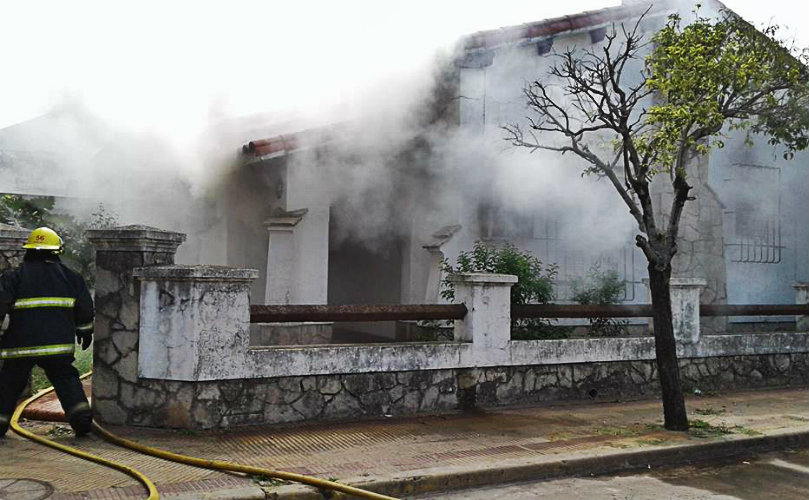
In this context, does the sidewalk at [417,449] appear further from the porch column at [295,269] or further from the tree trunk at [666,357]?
the porch column at [295,269]

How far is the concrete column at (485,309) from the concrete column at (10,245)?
4.31 meters

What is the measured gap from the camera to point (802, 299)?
10.8 m

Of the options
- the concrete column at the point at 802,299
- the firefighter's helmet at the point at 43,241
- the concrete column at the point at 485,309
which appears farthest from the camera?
the concrete column at the point at 802,299

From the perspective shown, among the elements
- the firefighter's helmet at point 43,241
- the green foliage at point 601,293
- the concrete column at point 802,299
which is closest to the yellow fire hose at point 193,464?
the firefighter's helmet at point 43,241

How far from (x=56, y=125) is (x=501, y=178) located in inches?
260

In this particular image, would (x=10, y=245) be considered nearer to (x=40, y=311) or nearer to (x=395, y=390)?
(x=40, y=311)

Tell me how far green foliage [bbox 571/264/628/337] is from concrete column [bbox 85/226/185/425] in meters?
5.72

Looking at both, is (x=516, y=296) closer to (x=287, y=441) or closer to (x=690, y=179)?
(x=287, y=441)

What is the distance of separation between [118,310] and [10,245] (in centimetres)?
133

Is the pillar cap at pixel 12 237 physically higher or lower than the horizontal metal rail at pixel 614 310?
higher

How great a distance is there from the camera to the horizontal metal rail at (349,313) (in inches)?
258

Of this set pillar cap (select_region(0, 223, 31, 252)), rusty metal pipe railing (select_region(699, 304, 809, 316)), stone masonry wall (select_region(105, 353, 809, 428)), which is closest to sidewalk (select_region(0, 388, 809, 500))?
stone masonry wall (select_region(105, 353, 809, 428))

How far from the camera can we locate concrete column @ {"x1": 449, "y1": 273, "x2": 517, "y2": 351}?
292 inches

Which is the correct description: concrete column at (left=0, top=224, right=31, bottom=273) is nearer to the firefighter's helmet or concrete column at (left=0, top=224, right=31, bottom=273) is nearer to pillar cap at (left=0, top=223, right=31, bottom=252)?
pillar cap at (left=0, top=223, right=31, bottom=252)
